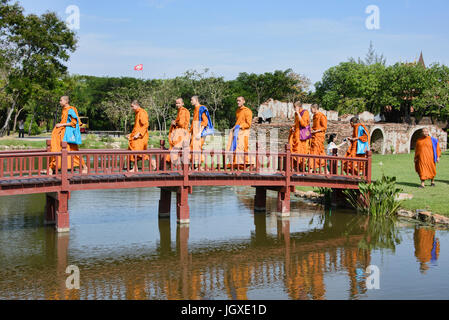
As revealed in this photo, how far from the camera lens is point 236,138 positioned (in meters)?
14.1

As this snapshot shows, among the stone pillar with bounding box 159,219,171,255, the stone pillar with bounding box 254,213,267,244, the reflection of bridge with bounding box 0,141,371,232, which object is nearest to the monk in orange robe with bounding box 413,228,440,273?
the reflection of bridge with bounding box 0,141,371,232

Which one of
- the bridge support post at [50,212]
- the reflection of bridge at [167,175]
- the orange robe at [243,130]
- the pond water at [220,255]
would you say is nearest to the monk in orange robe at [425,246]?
the pond water at [220,255]

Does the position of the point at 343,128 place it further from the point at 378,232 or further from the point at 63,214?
the point at 63,214

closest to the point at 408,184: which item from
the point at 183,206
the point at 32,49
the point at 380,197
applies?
the point at 380,197

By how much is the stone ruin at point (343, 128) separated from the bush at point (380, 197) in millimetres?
11350

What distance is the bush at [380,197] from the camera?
559 inches

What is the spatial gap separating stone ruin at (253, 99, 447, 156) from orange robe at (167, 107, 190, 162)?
42.5 ft

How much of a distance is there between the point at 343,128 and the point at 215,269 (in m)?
20.0

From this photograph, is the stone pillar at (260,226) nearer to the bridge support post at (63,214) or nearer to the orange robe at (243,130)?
the orange robe at (243,130)

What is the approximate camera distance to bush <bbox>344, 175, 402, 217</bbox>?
14.2m

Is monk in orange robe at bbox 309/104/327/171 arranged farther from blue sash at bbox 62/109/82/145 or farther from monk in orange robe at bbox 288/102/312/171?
blue sash at bbox 62/109/82/145

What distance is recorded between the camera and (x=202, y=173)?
13.5m
